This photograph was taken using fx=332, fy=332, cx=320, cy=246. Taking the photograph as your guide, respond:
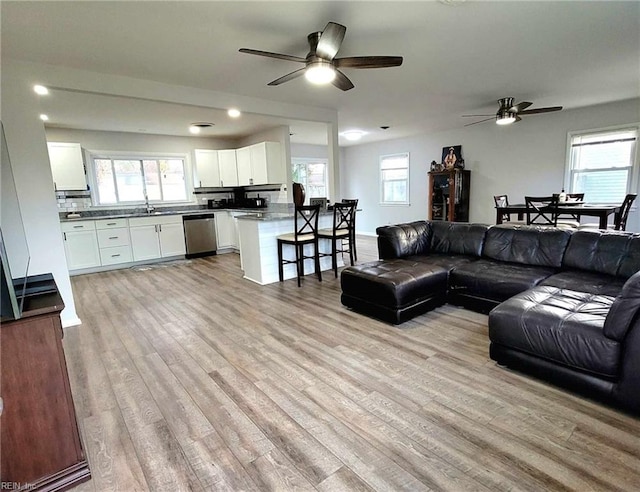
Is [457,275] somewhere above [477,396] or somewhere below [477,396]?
above

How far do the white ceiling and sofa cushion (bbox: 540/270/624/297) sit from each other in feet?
6.75

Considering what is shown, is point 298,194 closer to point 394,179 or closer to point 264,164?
point 264,164

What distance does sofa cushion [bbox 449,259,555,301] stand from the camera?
298 cm

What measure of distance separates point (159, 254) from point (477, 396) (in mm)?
5874

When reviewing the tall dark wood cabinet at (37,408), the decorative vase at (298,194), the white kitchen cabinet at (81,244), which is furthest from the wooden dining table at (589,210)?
the white kitchen cabinet at (81,244)

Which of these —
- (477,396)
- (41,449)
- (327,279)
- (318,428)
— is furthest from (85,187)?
(477,396)

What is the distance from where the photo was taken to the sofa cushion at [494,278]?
2.98 m

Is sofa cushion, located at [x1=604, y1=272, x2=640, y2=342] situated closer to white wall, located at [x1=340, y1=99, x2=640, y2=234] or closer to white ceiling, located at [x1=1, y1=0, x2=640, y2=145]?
white ceiling, located at [x1=1, y1=0, x2=640, y2=145]

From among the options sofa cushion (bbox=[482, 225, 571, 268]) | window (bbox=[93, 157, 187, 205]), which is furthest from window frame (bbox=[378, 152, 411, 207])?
window (bbox=[93, 157, 187, 205])

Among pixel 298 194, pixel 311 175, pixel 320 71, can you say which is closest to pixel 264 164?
pixel 298 194

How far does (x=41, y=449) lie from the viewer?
4.75 feet

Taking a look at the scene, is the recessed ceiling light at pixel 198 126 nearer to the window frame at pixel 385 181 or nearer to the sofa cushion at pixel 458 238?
the sofa cushion at pixel 458 238

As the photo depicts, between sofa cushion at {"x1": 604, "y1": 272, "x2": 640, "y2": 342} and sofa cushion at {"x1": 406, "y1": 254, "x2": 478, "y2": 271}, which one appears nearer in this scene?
sofa cushion at {"x1": 604, "y1": 272, "x2": 640, "y2": 342}

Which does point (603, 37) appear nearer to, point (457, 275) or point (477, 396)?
point (457, 275)
